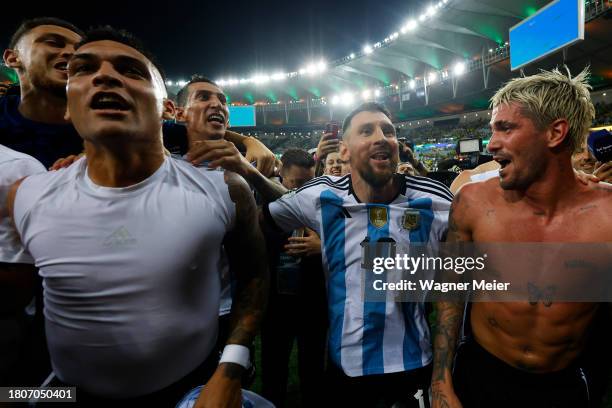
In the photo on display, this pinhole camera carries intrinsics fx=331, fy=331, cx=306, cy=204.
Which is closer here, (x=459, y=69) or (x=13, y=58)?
(x=13, y=58)

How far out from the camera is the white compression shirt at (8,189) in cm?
125

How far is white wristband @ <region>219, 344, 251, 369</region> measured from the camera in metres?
1.27

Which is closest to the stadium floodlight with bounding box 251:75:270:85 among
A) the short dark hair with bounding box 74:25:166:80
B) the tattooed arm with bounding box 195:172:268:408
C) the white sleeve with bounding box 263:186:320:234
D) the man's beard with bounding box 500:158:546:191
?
the white sleeve with bounding box 263:186:320:234

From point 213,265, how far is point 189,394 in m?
0.46

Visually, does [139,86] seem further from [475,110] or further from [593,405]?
[475,110]

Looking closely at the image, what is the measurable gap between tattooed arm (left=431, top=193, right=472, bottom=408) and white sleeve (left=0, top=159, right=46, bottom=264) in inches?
73.8

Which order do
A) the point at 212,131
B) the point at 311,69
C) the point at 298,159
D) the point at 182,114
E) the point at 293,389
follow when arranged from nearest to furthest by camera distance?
the point at 212,131, the point at 182,114, the point at 293,389, the point at 298,159, the point at 311,69

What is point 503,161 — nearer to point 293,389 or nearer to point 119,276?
point 119,276

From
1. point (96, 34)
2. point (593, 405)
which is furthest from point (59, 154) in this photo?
point (593, 405)

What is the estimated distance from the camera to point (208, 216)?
4.25ft

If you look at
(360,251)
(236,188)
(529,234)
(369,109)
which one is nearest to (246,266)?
(236,188)

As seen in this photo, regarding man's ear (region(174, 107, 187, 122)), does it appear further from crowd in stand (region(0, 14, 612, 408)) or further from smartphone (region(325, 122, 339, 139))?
smartphone (region(325, 122, 339, 139))

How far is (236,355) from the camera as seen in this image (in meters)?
1.29

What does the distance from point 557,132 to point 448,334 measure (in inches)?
48.0
